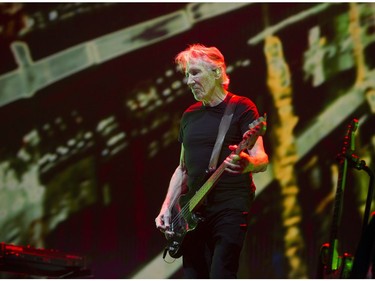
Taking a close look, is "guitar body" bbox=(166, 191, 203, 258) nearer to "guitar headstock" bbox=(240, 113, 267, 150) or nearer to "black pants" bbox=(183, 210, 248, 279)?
"black pants" bbox=(183, 210, 248, 279)

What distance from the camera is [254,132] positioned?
3.22 meters

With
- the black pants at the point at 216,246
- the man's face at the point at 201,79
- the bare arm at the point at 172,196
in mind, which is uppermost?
the man's face at the point at 201,79

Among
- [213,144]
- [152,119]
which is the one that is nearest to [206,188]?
[213,144]

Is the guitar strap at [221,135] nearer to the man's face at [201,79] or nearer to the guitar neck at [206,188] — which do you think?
the guitar neck at [206,188]

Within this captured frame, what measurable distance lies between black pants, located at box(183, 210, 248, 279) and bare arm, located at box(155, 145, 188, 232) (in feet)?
0.63

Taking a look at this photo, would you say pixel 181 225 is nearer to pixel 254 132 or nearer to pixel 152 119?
pixel 254 132

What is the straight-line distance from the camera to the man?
10.8 ft

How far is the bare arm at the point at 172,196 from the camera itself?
360 cm

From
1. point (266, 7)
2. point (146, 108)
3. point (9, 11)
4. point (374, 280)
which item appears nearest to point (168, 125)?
point (146, 108)

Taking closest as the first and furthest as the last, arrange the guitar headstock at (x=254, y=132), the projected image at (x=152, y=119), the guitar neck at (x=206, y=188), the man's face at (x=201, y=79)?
the guitar headstock at (x=254, y=132), the guitar neck at (x=206, y=188), the man's face at (x=201, y=79), the projected image at (x=152, y=119)

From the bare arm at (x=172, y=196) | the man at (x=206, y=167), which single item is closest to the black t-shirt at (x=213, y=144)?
the man at (x=206, y=167)

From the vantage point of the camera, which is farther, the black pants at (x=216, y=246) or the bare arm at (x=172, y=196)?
the bare arm at (x=172, y=196)

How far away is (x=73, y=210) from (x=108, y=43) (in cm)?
123

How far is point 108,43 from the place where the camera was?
5125 millimetres
